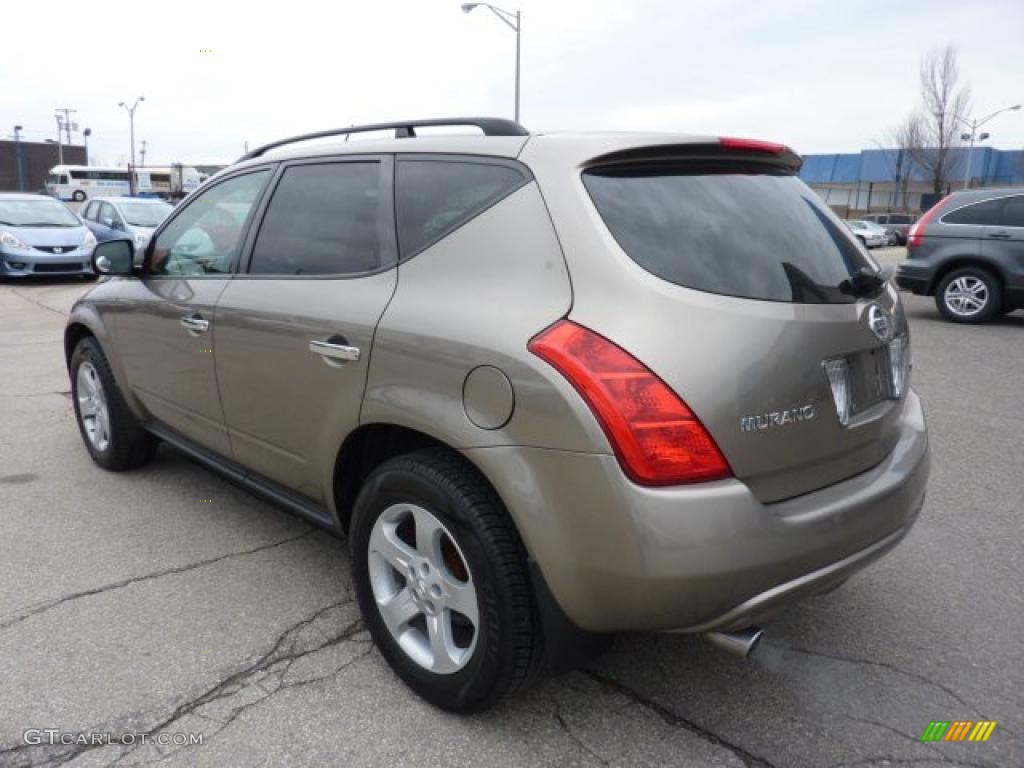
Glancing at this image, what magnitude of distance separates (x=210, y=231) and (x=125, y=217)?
14945 mm

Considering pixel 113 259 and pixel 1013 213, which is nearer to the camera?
pixel 113 259

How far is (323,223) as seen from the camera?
3059 mm

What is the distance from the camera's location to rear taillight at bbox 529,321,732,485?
2006mm

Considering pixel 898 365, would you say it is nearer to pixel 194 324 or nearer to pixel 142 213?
pixel 194 324

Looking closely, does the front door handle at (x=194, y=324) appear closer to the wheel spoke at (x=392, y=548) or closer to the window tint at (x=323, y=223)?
the window tint at (x=323, y=223)

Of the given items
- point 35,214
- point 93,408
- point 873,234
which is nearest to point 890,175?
point 873,234

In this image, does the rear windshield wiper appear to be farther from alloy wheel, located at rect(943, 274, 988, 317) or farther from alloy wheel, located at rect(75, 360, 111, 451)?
alloy wheel, located at rect(943, 274, 988, 317)

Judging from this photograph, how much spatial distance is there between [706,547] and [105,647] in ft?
6.92

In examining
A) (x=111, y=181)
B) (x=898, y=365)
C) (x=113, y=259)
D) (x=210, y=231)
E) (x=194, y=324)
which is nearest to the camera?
(x=898, y=365)

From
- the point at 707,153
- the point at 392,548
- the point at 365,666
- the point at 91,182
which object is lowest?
the point at 365,666

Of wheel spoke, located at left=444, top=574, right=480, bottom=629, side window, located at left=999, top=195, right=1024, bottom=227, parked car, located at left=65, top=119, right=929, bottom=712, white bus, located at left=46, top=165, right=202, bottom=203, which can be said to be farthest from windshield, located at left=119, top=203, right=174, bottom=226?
white bus, located at left=46, top=165, right=202, bottom=203

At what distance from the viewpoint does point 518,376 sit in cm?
214

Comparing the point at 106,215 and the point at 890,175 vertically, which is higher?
the point at 890,175

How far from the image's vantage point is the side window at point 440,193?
249 centimetres
